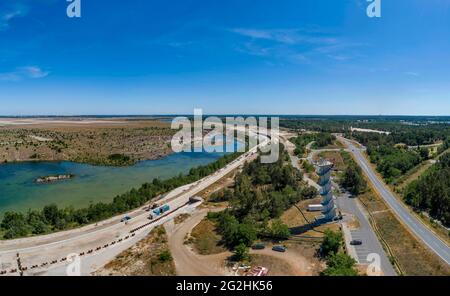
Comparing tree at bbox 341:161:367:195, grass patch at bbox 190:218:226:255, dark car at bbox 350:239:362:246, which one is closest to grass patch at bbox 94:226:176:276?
grass patch at bbox 190:218:226:255

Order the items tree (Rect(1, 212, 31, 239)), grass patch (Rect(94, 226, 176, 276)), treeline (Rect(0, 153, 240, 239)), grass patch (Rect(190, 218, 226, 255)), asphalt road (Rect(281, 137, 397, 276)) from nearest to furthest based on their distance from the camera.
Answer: grass patch (Rect(94, 226, 176, 276)) → asphalt road (Rect(281, 137, 397, 276)) → grass patch (Rect(190, 218, 226, 255)) → tree (Rect(1, 212, 31, 239)) → treeline (Rect(0, 153, 240, 239))

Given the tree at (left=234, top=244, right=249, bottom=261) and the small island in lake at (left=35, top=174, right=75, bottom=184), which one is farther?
the small island in lake at (left=35, top=174, right=75, bottom=184)

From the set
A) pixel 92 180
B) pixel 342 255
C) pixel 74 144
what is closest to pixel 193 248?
pixel 342 255

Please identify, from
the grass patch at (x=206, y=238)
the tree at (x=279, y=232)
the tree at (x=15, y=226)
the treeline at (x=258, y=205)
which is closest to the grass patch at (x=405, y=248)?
the tree at (x=279, y=232)

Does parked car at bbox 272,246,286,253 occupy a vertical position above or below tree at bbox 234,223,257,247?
below

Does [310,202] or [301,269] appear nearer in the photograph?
[301,269]

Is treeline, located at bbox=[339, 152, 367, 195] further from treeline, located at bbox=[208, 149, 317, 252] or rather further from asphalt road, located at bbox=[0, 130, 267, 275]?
asphalt road, located at bbox=[0, 130, 267, 275]

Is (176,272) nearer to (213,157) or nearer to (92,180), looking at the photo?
(92,180)
